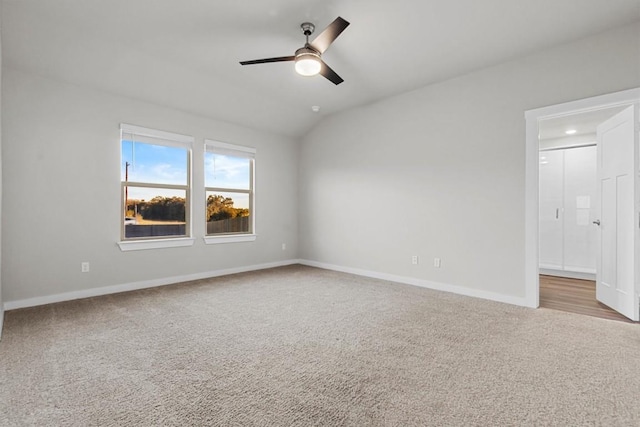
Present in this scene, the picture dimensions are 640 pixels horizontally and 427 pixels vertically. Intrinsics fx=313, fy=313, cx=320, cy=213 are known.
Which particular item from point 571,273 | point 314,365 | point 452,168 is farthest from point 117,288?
point 571,273

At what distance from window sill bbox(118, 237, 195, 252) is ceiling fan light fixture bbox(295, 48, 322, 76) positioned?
3157 millimetres

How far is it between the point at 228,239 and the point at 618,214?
5224 mm

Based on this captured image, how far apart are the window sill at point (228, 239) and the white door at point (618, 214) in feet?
16.5

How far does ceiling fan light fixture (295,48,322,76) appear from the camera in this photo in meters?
3.02

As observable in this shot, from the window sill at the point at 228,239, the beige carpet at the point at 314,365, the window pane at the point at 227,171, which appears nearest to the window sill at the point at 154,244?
the window sill at the point at 228,239

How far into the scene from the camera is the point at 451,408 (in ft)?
5.74

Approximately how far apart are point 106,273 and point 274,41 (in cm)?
358

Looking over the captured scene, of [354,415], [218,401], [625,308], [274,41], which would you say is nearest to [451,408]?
[354,415]

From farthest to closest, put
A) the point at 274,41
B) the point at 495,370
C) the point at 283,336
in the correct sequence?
the point at 274,41
the point at 283,336
the point at 495,370

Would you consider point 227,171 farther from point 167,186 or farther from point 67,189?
point 67,189

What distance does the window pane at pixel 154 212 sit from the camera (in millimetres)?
4430

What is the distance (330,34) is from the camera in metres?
2.81

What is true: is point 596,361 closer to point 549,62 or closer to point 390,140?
point 549,62

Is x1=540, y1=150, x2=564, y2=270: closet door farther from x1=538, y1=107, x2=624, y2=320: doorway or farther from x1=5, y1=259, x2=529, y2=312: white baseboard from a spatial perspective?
x1=5, y1=259, x2=529, y2=312: white baseboard
